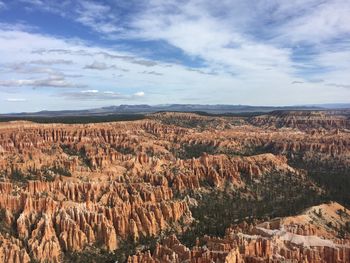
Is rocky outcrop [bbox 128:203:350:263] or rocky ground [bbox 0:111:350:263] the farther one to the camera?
rocky ground [bbox 0:111:350:263]

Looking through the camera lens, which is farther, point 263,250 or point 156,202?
point 156,202

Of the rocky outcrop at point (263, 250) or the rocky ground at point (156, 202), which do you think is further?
the rocky ground at point (156, 202)

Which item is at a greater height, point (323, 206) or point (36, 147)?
point (36, 147)

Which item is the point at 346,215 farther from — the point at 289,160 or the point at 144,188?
the point at 289,160

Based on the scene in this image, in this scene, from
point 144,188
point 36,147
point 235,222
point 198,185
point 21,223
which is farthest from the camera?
point 36,147

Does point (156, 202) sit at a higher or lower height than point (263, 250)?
lower

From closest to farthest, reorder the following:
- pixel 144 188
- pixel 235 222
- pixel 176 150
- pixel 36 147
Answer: pixel 235 222
pixel 144 188
pixel 36 147
pixel 176 150

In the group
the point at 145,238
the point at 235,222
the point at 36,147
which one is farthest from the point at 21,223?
the point at 36,147

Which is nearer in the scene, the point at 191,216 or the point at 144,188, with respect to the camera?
the point at 191,216
